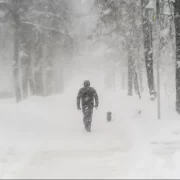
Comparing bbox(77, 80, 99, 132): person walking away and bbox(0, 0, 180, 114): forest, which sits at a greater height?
bbox(0, 0, 180, 114): forest

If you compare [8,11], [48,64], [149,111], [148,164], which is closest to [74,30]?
[48,64]

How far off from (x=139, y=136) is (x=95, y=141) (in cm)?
133

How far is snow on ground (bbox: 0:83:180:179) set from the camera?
5500 millimetres

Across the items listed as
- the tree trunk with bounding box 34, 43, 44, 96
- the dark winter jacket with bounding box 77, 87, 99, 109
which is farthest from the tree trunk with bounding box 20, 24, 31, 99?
the dark winter jacket with bounding box 77, 87, 99, 109

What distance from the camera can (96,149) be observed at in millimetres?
7418

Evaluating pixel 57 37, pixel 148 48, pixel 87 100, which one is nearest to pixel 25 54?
pixel 57 37

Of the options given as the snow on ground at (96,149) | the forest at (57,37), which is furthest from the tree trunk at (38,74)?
the snow on ground at (96,149)

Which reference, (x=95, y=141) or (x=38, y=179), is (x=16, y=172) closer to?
(x=38, y=179)

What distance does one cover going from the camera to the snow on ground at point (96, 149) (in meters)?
5.50

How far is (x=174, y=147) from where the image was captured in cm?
727

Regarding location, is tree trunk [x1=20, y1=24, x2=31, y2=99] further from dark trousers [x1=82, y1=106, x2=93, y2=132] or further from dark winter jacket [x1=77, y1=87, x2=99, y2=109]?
dark trousers [x1=82, y1=106, x2=93, y2=132]

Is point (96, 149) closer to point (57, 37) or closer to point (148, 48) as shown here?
point (148, 48)

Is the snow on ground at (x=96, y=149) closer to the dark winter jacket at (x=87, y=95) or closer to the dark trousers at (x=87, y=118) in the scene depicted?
the dark trousers at (x=87, y=118)

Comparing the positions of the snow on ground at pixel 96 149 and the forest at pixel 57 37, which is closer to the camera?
the snow on ground at pixel 96 149
